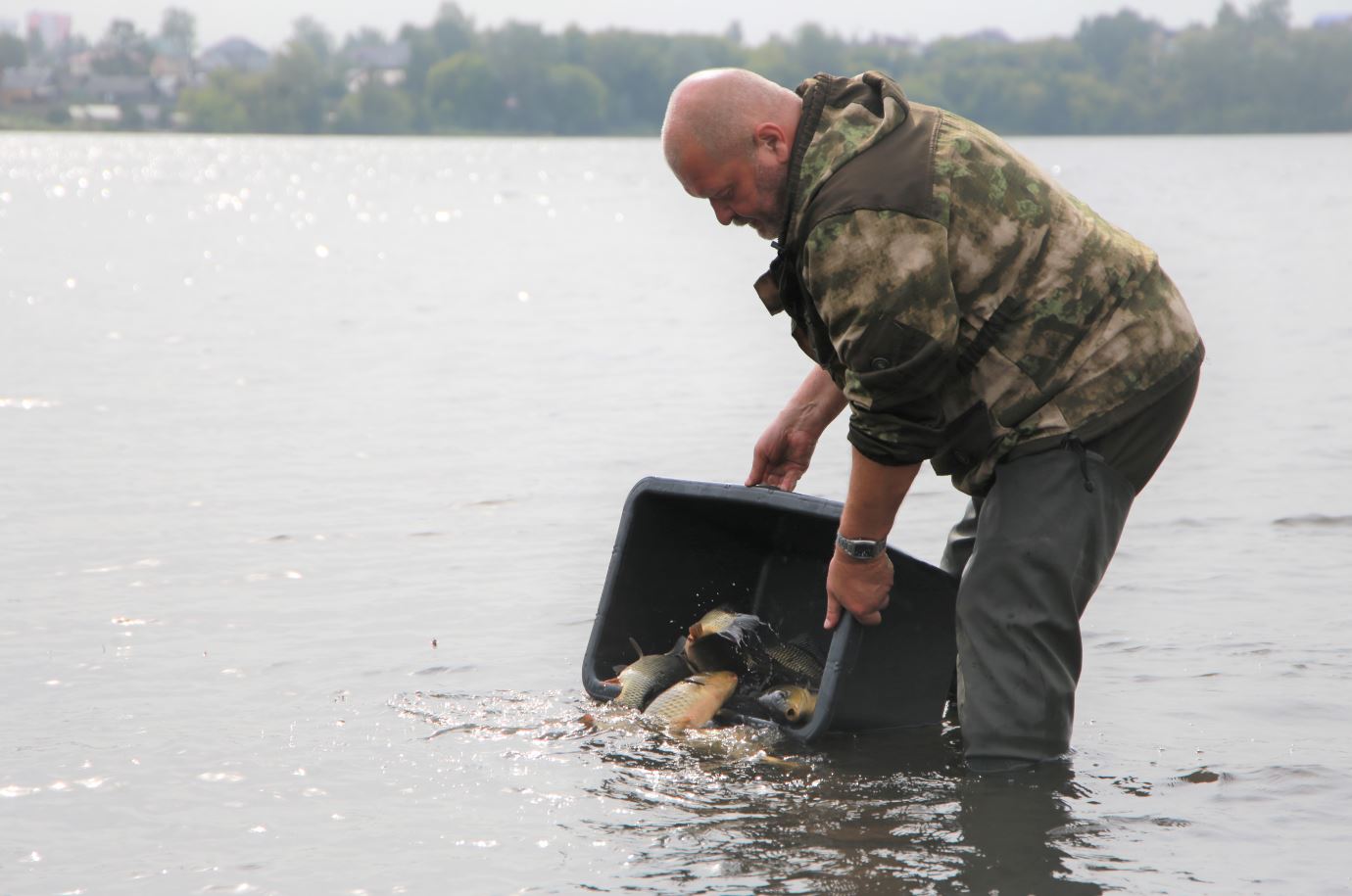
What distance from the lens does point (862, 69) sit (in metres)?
150

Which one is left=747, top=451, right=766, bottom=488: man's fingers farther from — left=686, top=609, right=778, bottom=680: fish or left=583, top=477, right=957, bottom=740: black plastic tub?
left=686, top=609, right=778, bottom=680: fish

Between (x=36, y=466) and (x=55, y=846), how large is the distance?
6.43 metres

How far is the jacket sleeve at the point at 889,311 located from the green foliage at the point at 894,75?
122 meters

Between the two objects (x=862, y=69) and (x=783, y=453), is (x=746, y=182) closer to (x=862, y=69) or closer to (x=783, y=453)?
(x=783, y=453)

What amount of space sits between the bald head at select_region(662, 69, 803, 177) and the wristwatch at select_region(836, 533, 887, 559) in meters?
1.06

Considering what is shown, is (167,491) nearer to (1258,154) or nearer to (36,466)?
(36,466)

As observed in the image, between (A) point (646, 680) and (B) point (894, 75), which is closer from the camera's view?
(A) point (646, 680)

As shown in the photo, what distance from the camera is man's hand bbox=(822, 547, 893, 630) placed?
4.68 meters

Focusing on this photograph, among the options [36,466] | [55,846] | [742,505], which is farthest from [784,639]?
[36,466]

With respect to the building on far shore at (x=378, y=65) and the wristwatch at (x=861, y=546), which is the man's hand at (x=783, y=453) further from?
the building on far shore at (x=378, y=65)

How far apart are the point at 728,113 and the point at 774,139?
0.43 ft

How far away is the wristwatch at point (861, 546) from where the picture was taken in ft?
15.0

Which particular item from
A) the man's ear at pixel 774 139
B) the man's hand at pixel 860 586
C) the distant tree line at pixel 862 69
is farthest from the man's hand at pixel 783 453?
the distant tree line at pixel 862 69

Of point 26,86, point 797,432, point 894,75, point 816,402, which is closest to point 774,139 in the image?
point 816,402
